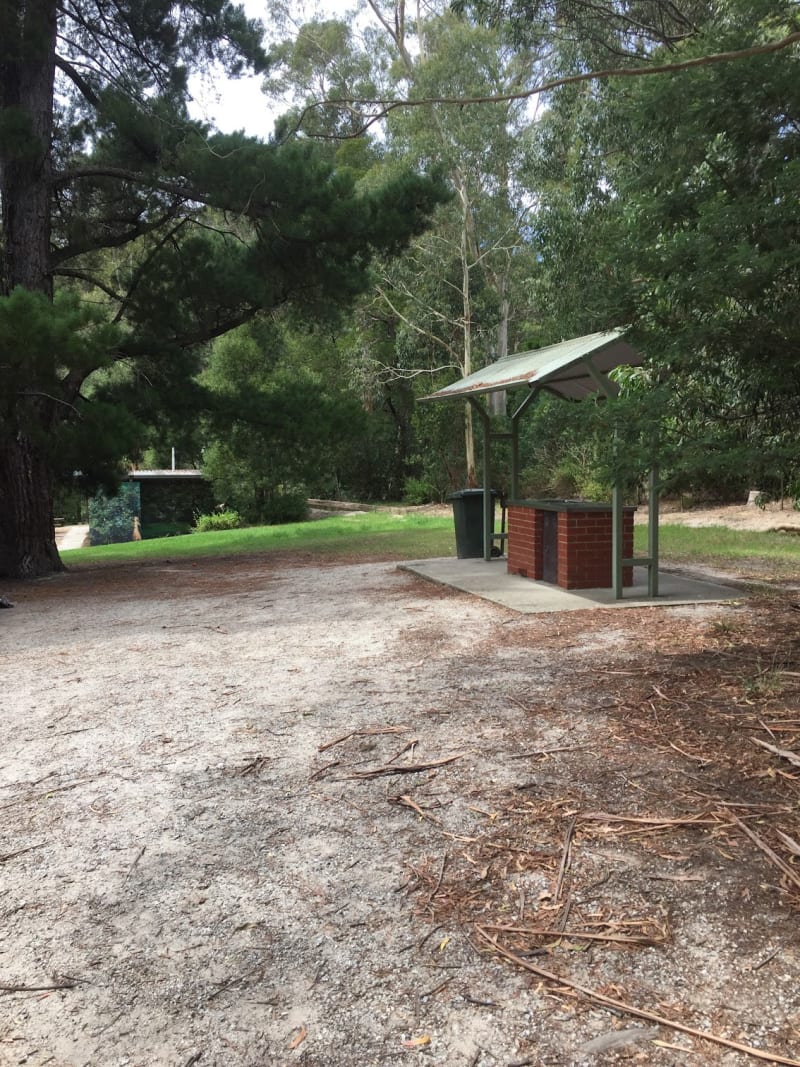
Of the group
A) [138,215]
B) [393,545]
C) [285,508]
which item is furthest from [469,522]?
[285,508]

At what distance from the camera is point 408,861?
103 inches

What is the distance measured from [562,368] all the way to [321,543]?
30.8 feet

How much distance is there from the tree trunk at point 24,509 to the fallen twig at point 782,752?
33.3 ft

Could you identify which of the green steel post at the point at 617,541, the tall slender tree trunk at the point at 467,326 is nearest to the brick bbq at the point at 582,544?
the green steel post at the point at 617,541

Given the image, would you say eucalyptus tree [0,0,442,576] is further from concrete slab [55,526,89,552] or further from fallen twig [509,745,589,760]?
concrete slab [55,526,89,552]

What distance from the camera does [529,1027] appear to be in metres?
1.83

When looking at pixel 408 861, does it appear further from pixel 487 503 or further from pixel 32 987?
pixel 487 503

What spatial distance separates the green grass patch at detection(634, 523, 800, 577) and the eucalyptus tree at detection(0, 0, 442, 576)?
240 inches

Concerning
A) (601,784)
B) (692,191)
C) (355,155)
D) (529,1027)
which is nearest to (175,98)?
(692,191)

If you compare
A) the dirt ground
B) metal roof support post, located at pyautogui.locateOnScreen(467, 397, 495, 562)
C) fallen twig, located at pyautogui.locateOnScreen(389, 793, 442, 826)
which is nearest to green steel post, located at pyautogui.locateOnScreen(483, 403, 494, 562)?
metal roof support post, located at pyautogui.locateOnScreen(467, 397, 495, 562)

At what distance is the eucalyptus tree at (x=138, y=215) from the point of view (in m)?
10.4

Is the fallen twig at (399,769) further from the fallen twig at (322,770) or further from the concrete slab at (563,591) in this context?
the concrete slab at (563,591)

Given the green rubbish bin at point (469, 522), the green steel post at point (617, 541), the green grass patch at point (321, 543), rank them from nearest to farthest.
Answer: the green steel post at point (617, 541) < the green rubbish bin at point (469, 522) < the green grass patch at point (321, 543)

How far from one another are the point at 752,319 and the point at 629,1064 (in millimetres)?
3427
